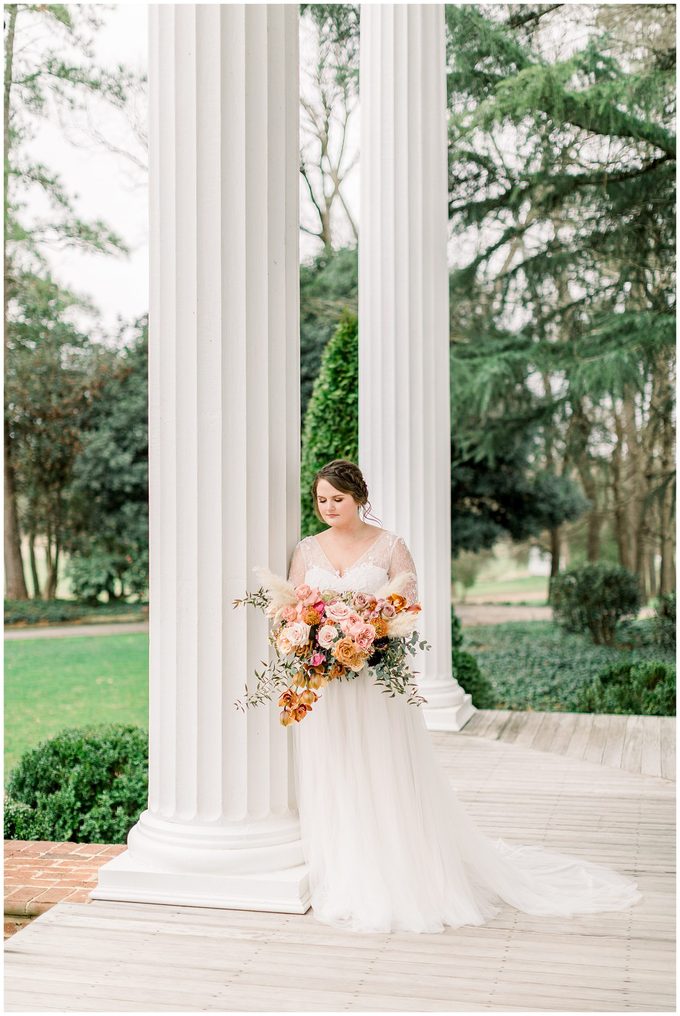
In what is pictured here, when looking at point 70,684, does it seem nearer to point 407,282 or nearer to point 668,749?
point 407,282

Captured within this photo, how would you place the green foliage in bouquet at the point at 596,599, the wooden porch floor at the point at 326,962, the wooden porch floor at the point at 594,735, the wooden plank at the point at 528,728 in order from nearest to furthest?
the wooden porch floor at the point at 326,962, the wooden porch floor at the point at 594,735, the wooden plank at the point at 528,728, the green foliage in bouquet at the point at 596,599

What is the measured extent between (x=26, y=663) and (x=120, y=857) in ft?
42.2

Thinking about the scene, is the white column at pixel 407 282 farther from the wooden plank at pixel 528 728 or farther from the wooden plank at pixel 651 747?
the wooden plank at pixel 651 747

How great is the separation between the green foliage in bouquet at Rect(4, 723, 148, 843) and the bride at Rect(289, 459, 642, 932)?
3932 mm

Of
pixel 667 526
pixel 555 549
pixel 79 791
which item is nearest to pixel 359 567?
pixel 79 791

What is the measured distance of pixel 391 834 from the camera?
5129 millimetres

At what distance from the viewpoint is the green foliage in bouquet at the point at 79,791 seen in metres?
8.79

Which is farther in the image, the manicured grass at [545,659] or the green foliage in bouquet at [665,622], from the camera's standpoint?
the manicured grass at [545,659]

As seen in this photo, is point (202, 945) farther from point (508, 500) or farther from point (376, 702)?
point (508, 500)

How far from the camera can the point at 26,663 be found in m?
17.7

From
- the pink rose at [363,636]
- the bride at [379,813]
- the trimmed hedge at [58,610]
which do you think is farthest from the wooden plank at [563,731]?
the trimmed hedge at [58,610]

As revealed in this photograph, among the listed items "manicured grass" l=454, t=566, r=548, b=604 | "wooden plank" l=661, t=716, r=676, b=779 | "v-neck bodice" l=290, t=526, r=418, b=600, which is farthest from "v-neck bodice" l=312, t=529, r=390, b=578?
"manicured grass" l=454, t=566, r=548, b=604

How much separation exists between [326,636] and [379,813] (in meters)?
0.92

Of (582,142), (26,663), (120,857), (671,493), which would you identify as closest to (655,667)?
(671,493)
